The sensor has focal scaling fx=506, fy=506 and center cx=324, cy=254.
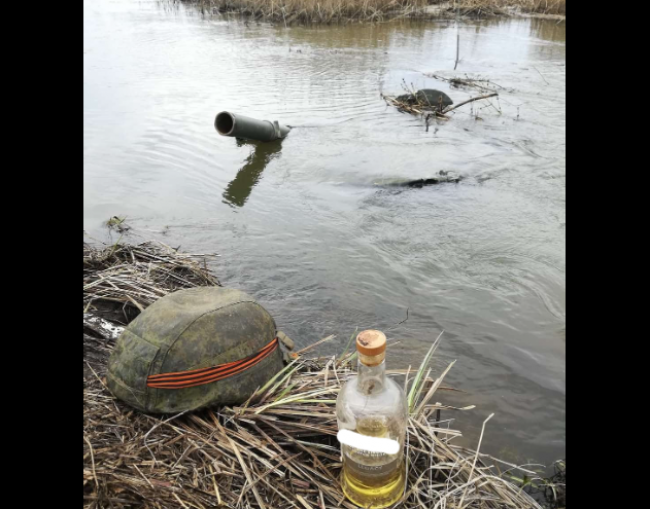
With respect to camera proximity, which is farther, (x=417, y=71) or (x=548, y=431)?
(x=417, y=71)

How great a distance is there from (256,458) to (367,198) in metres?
4.24

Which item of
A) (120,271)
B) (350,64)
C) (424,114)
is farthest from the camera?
(350,64)

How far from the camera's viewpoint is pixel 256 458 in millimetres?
2285

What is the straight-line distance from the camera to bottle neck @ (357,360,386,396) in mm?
1864

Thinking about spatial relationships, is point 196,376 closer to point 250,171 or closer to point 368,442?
point 368,442

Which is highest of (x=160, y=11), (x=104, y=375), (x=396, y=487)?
(x=160, y=11)

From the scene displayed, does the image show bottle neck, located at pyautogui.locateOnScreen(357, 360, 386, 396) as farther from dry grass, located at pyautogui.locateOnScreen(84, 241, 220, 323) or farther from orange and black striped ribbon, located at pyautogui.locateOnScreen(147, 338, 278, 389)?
dry grass, located at pyautogui.locateOnScreen(84, 241, 220, 323)

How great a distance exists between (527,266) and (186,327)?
347 centimetres

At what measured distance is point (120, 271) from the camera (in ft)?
12.7

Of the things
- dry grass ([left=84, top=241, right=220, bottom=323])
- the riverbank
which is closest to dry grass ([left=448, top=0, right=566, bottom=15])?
the riverbank

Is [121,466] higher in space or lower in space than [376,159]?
lower

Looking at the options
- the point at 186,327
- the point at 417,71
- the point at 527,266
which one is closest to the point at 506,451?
the point at 186,327

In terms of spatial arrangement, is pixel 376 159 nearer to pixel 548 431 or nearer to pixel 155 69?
pixel 548 431

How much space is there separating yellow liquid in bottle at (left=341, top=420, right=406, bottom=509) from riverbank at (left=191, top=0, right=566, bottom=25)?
15543mm
